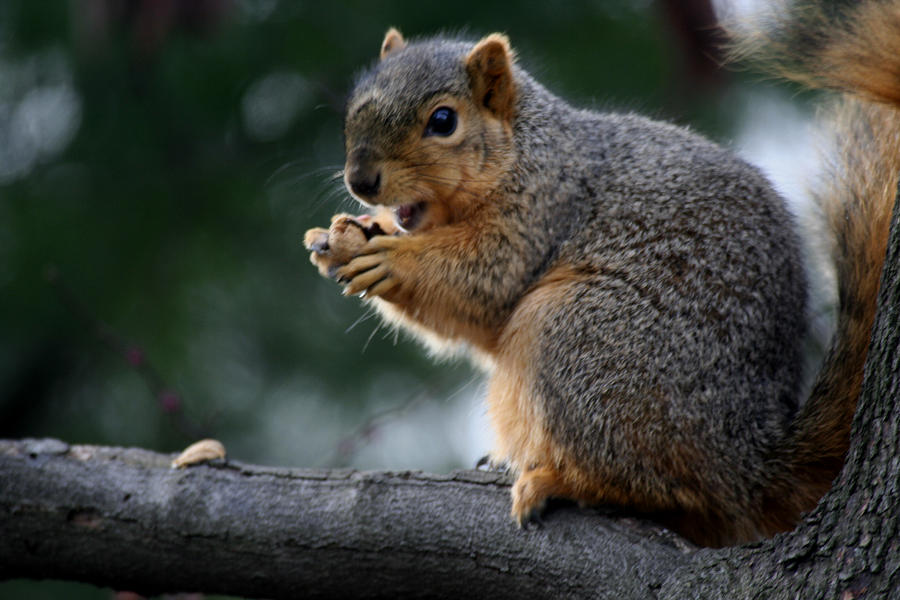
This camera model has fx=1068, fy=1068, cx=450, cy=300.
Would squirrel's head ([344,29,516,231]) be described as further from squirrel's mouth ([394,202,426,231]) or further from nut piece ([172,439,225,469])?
nut piece ([172,439,225,469])

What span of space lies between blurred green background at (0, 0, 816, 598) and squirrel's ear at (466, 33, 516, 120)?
1.77 m

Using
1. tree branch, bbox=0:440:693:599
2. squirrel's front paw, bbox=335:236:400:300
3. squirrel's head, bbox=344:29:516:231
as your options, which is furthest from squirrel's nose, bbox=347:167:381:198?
tree branch, bbox=0:440:693:599

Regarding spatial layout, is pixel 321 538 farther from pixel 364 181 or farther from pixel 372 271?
pixel 364 181

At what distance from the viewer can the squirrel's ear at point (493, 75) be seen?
7.29 feet

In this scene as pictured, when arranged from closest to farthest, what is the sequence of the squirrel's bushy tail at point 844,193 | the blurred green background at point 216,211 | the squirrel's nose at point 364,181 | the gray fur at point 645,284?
the squirrel's bushy tail at point 844,193 → the gray fur at point 645,284 → the squirrel's nose at point 364,181 → the blurred green background at point 216,211

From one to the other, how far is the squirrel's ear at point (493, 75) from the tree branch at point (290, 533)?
0.77m

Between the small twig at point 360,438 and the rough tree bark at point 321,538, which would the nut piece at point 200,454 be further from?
the small twig at point 360,438

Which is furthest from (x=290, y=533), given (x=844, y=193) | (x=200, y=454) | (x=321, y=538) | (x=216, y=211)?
(x=216, y=211)

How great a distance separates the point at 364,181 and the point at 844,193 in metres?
0.87

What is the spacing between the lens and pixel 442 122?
2.17 metres

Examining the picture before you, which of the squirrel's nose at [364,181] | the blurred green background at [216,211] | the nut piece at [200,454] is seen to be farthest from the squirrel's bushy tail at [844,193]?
the blurred green background at [216,211]

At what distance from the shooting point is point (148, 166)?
4379mm

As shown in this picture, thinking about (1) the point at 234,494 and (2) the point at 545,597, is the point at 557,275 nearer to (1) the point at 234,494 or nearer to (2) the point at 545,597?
(2) the point at 545,597

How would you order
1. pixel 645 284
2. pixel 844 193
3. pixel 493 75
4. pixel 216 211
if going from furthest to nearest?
1. pixel 216 211
2. pixel 493 75
3. pixel 645 284
4. pixel 844 193
